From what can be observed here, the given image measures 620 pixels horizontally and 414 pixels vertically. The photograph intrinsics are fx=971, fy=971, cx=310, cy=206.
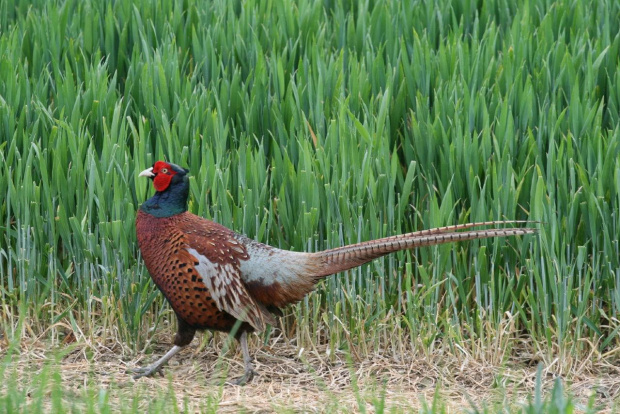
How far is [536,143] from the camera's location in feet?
13.7

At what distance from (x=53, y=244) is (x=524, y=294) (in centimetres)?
191

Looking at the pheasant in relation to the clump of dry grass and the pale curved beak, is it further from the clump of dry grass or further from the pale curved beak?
the clump of dry grass

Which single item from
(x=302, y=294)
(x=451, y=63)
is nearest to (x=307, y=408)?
(x=302, y=294)

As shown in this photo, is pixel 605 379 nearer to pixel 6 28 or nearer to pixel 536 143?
pixel 536 143

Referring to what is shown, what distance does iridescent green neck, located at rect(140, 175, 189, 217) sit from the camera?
3619 millimetres

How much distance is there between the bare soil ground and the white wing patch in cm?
21

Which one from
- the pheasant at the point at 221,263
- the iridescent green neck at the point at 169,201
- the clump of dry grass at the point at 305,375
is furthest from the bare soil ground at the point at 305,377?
the iridescent green neck at the point at 169,201

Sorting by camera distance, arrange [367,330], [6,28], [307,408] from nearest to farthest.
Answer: [307,408]
[367,330]
[6,28]

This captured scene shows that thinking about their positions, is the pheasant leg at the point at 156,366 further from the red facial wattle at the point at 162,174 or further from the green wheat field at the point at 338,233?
the red facial wattle at the point at 162,174

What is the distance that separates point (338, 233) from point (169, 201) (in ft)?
2.31

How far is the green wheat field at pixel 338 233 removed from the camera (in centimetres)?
369

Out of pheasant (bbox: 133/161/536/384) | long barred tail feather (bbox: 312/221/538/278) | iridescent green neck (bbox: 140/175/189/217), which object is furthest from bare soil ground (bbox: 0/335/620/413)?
iridescent green neck (bbox: 140/175/189/217)

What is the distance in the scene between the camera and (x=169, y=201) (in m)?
3.62

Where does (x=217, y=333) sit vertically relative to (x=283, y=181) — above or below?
below
